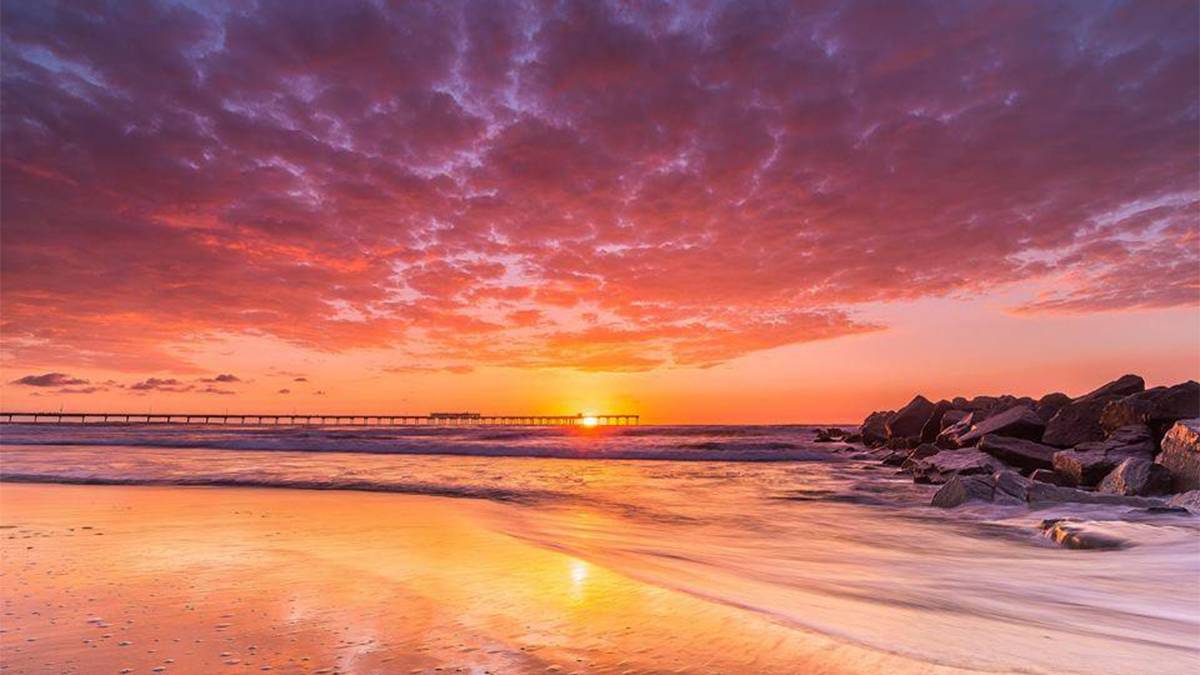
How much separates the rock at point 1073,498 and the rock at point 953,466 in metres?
2.91

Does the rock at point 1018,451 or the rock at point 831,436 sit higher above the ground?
the rock at point 1018,451

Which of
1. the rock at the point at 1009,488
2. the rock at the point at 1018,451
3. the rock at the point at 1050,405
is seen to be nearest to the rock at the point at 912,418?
the rock at the point at 1050,405

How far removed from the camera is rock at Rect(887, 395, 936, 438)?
30438 millimetres

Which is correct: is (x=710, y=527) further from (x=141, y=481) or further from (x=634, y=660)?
(x=141, y=481)

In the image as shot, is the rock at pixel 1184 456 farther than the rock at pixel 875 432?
No

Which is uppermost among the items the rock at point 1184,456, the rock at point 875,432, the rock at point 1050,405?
the rock at point 1050,405

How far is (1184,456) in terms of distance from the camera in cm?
1073

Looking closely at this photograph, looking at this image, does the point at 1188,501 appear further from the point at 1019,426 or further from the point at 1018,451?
the point at 1019,426

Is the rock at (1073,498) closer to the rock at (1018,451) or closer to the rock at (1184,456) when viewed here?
the rock at (1184,456)

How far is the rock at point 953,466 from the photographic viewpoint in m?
13.7

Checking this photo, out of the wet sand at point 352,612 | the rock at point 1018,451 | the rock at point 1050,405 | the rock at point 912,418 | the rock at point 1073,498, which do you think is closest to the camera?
the wet sand at point 352,612

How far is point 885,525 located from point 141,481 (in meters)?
13.8

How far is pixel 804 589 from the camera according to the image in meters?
4.86

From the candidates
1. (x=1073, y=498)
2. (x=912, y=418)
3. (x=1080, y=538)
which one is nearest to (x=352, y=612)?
(x=1080, y=538)
